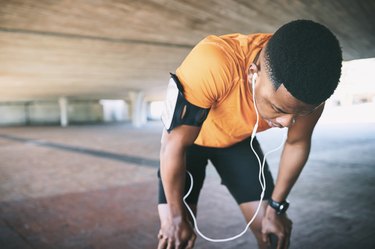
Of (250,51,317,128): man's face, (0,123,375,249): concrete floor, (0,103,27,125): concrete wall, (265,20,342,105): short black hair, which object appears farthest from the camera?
(0,103,27,125): concrete wall

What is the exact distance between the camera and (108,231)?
10.9ft

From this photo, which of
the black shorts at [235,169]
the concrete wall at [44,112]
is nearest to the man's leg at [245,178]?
the black shorts at [235,169]

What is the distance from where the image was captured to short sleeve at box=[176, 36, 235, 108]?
4.58 ft

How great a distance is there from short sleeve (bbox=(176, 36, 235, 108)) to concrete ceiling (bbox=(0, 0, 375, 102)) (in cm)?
475

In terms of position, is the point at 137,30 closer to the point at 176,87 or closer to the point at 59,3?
the point at 59,3

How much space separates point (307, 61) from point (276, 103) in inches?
9.5

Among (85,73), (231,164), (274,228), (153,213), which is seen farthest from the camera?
(85,73)

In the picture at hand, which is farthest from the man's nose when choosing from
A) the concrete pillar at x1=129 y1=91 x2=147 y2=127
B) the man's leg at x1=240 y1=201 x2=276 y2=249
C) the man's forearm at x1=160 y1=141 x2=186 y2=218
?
the concrete pillar at x1=129 y1=91 x2=147 y2=127

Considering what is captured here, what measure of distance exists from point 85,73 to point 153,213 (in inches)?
412

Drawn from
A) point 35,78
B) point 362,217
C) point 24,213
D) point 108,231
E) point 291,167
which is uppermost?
point 291,167

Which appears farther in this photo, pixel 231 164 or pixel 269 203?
pixel 231 164

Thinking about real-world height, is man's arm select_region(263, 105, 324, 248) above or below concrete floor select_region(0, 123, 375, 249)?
above

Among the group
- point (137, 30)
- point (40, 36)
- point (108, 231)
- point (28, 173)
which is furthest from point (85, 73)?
point (108, 231)

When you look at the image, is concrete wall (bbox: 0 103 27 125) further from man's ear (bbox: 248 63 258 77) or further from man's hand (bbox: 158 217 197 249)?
man's ear (bbox: 248 63 258 77)
